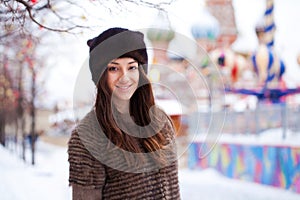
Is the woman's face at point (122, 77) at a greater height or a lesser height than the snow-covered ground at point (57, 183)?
greater

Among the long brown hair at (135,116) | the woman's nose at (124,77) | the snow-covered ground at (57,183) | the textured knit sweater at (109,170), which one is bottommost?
the snow-covered ground at (57,183)

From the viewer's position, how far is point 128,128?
63 centimetres

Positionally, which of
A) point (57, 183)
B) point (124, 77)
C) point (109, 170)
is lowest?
point (57, 183)

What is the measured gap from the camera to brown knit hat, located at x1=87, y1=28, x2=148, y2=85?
619 millimetres

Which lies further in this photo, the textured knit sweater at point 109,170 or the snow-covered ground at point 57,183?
the snow-covered ground at point 57,183

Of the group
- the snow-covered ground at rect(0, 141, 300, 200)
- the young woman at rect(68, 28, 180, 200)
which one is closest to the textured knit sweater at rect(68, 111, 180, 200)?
the young woman at rect(68, 28, 180, 200)

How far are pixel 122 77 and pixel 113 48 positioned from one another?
4 cm

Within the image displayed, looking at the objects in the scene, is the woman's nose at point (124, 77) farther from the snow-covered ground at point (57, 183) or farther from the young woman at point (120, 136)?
the snow-covered ground at point (57, 183)

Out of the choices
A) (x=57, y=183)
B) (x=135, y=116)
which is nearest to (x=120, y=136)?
(x=135, y=116)

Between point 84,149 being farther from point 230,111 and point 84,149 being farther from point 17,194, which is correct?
point 230,111

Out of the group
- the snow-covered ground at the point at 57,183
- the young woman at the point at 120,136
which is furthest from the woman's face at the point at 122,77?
the snow-covered ground at the point at 57,183

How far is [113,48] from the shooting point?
0.62m

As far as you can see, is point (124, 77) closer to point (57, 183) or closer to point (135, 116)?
point (135, 116)

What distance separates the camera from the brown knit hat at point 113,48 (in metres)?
0.62
